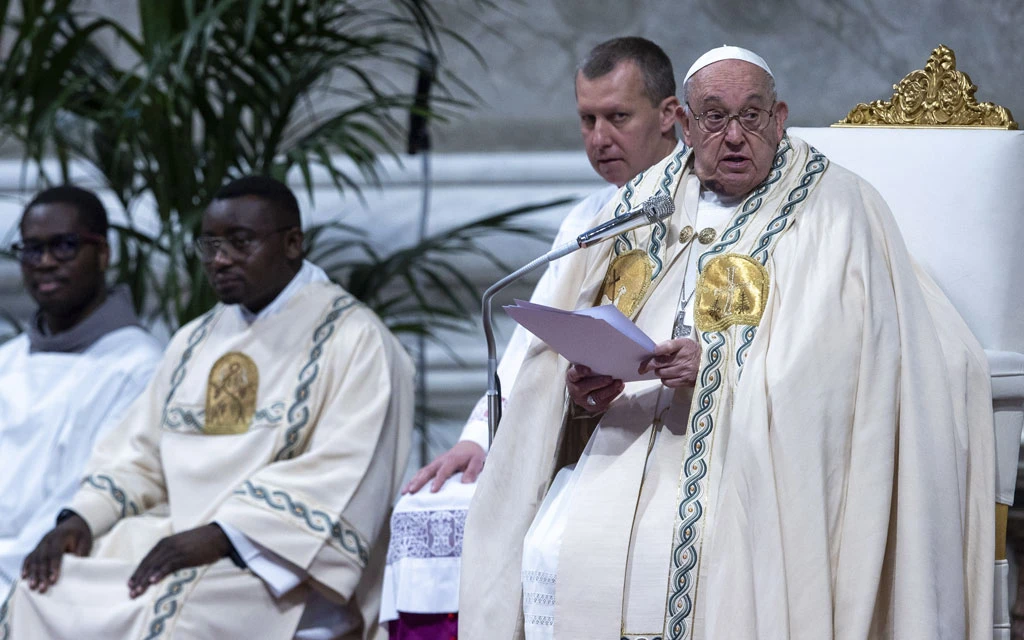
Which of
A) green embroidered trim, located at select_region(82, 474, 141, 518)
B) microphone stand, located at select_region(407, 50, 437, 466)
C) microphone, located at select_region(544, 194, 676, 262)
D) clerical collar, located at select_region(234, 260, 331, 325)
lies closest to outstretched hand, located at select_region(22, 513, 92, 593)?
green embroidered trim, located at select_region(82, 474, 141, 518)

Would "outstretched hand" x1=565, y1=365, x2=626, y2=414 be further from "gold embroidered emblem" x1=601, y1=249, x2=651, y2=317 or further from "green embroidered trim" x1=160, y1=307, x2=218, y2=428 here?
"green embroidered trim" x1=160, y1=307, x2=218, y2=428

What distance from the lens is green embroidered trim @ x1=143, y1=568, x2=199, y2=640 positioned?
4.32 meters

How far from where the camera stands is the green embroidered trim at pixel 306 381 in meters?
4.73

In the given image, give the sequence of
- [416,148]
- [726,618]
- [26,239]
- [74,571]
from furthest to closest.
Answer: [416,148]
[26,239]
[74,571]
[726,618]

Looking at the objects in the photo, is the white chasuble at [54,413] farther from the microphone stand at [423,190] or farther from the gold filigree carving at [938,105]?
the gold filigree carving at [938,105]

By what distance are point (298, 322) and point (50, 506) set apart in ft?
3.58

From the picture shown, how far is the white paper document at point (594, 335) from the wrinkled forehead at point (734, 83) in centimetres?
62

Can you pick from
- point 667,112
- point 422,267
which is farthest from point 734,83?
point 422,267

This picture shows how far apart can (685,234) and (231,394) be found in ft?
6.13

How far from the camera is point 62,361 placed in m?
5.50

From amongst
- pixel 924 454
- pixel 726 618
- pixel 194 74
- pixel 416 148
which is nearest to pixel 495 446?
pixel 726 618

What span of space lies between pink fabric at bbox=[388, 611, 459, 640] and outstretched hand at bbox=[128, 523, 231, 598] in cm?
80

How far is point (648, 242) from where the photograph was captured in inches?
145

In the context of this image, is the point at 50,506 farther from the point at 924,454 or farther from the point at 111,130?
the point at 924,454
